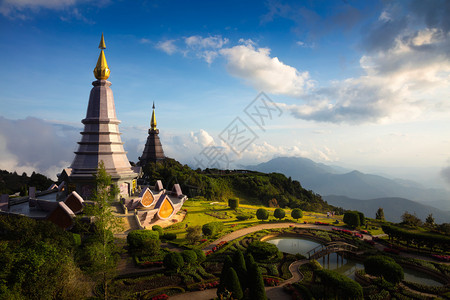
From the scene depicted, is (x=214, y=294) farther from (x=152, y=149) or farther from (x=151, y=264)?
(x=152, y=149)

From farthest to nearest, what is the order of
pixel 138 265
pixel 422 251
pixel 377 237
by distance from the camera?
pixel 377 237 < pixel 422 251 < pixel 138 265

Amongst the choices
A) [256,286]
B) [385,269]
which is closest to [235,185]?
[385,269]

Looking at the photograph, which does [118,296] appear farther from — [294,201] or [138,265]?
[294,201]

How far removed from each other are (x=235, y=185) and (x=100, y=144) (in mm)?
49691

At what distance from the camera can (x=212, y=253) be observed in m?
25.5

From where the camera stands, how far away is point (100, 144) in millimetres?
36062

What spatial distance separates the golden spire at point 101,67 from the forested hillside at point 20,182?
29.8m

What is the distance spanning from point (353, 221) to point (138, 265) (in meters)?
31.4

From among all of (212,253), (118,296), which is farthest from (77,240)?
(212,253)

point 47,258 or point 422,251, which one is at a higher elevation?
point 47,258

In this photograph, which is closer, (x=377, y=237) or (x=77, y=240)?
(x=77, y=240)

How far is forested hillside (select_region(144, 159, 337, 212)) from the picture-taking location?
58.1m

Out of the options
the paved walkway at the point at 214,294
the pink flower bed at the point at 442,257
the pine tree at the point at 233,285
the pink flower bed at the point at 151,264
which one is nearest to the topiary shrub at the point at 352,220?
the pink flower bed at the point at 442,257

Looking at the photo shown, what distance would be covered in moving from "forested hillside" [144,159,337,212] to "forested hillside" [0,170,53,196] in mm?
21835
